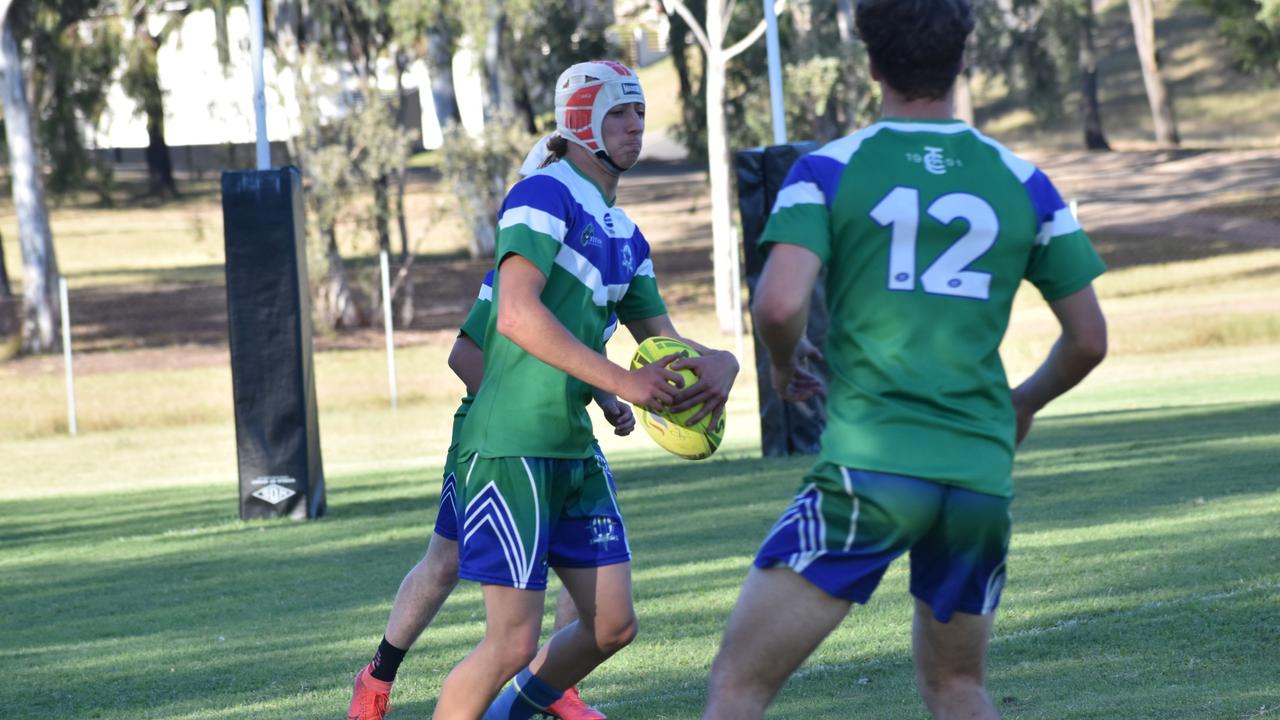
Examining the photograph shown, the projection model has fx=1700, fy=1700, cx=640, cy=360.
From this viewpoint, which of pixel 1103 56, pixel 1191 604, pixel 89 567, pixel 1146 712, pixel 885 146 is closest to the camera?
pixel 885 146

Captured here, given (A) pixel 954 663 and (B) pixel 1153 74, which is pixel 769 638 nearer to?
(A) pixel 954 663

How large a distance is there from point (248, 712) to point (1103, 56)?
7238 cm

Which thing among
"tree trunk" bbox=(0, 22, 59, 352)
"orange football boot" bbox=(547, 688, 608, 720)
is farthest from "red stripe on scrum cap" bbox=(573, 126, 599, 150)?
"tree trunk" bbox=(0, 22, 59, 352)

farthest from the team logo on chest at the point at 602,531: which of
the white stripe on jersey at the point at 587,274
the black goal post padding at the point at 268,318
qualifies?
the black goal post padding at the point at 268,318

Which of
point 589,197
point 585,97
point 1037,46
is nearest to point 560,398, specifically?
point 589,197

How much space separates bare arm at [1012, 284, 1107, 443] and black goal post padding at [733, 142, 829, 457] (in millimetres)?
10222

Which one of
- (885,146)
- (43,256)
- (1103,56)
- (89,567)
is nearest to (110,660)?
(89,567)

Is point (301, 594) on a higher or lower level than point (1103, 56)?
lower

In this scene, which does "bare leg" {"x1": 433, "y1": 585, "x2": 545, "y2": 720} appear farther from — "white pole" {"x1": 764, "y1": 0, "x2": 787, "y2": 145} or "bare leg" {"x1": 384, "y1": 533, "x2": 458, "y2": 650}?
"white pole" {"x1": 764, "y1": 0, "x2": 787, "y2": 145}

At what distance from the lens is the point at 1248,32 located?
44.5m

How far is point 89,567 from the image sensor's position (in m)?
11.7

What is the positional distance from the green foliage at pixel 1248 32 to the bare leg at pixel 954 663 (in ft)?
138

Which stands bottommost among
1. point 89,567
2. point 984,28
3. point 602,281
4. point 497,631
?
point 89,567

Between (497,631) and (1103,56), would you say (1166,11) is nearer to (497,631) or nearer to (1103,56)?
(1103,56)
